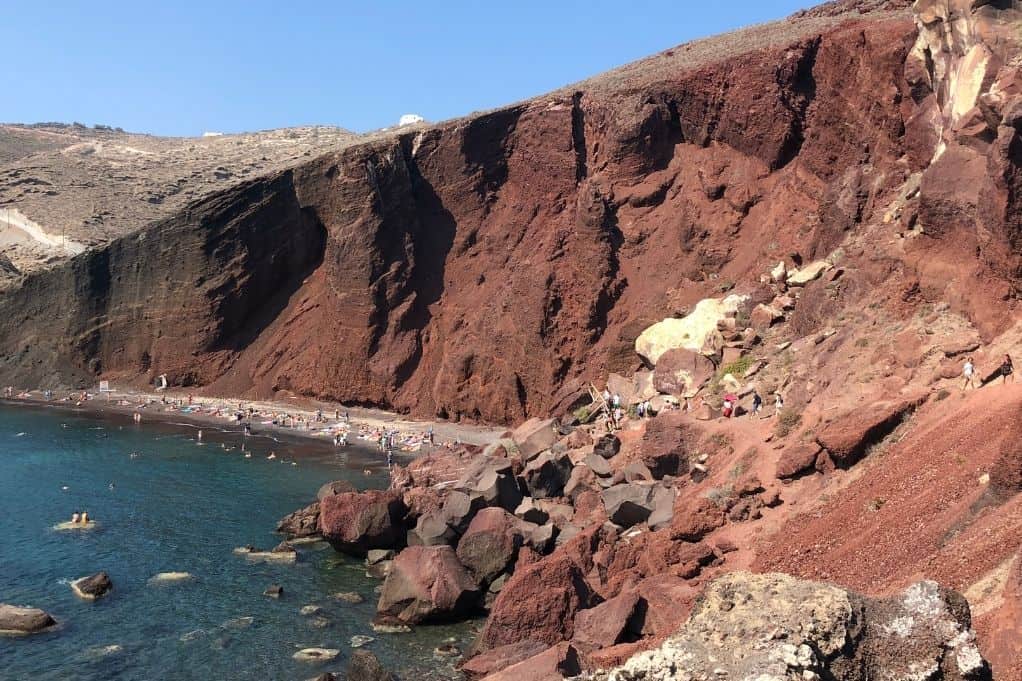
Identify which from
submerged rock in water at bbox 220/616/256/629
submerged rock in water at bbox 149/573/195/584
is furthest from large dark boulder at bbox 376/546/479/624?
submerged rock in water at bbox 149/573/195/584

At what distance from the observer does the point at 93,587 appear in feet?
81.7

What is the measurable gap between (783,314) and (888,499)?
684 inches

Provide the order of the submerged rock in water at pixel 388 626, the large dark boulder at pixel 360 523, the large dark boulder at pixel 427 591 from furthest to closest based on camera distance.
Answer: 1. the large dark boulder at pixel 360 523
2. the large dark boulder at pixel 427 591
3. the submerged rock in water at pixel 388 626

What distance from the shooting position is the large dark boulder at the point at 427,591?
22562mm

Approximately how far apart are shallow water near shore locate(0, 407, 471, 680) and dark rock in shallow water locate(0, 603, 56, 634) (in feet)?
1.44

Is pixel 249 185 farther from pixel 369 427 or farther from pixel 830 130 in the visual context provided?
pixel 830 130

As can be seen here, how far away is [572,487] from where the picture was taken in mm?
29219

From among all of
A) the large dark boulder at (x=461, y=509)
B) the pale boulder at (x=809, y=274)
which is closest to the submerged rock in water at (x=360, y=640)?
the large dark boulder at (x=461, y=509)

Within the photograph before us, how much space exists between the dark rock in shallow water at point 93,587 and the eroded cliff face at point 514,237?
25.9 meters

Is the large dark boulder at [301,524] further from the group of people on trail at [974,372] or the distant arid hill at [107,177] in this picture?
the distant arid hill at [107,177]

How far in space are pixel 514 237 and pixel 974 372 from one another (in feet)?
129

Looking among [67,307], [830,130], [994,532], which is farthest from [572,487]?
[67,307]

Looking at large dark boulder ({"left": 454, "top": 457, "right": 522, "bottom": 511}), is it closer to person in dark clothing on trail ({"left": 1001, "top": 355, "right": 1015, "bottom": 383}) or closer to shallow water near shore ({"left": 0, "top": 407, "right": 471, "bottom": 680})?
shallow water near shore ({"left": 0, "top": 407, "right": 471, "bottom": 680})

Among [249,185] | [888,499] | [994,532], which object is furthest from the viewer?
[249,185]
